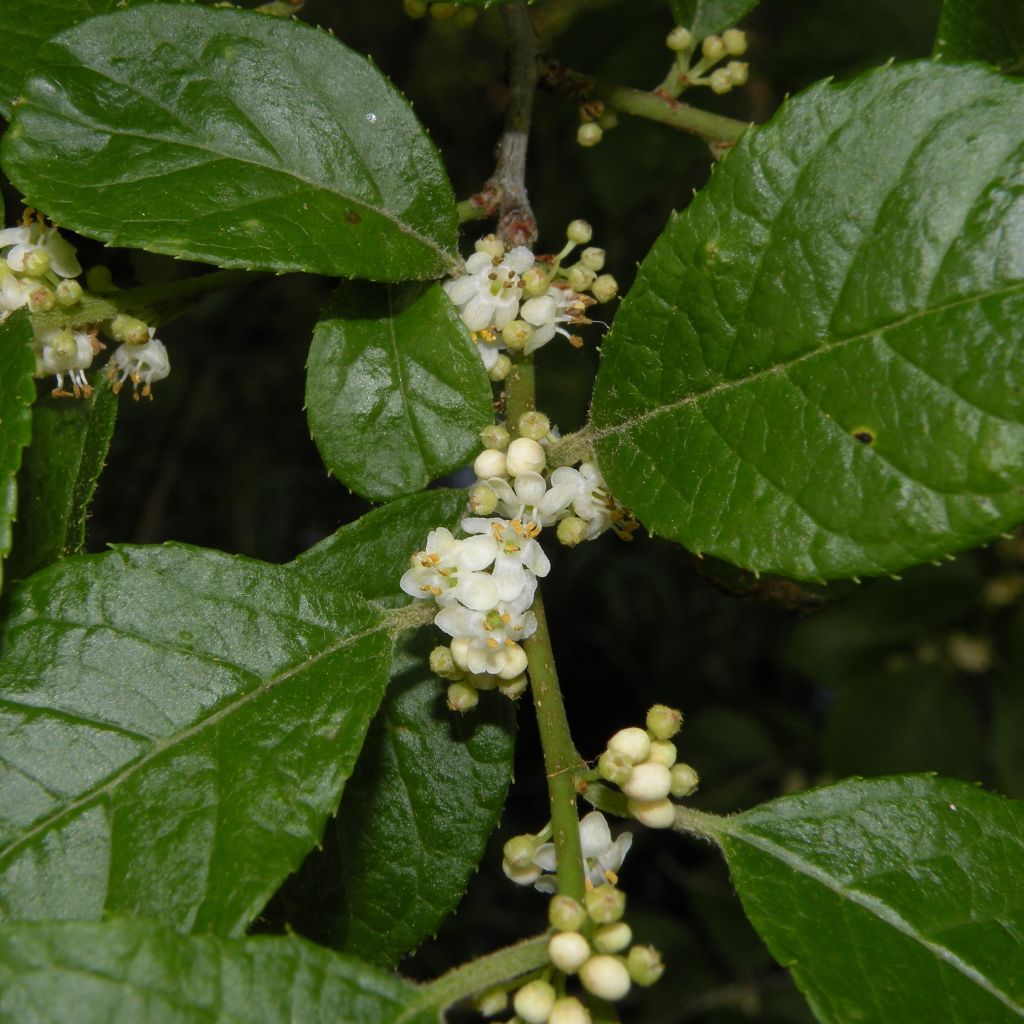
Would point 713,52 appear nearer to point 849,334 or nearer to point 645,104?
point 645,104

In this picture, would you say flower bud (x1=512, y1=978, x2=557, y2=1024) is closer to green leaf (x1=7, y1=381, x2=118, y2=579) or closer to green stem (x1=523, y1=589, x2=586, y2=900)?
green stem (x1=523, y1=589, x2=586, y2=900)

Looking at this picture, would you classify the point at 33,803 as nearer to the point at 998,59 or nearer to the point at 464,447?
the point at 464,447

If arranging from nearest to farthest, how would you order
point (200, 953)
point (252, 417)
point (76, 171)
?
point (200, 953), point (76, 171), point (252, 417)

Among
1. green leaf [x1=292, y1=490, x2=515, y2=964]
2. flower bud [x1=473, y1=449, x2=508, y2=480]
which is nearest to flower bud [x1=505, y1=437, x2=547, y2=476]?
flower bud [x1=473, y1=449, x2=508, y2=480]

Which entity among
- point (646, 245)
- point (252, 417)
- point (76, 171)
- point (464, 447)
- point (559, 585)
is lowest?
point (559, 585)

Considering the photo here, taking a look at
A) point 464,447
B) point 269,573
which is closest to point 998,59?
point 464,447

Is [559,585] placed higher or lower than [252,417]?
lower
